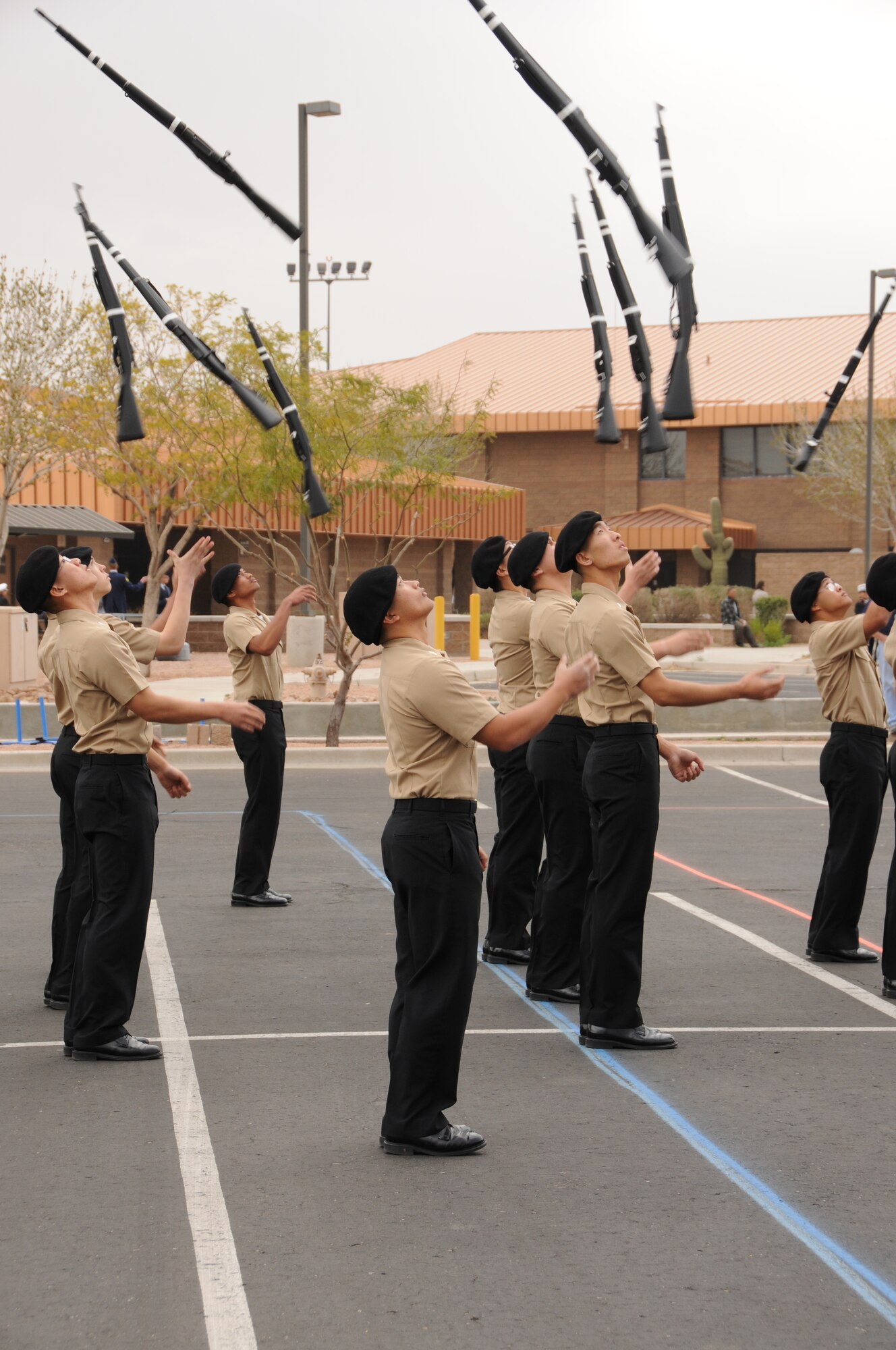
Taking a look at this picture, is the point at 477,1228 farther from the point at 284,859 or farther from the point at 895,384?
the point at 895,384

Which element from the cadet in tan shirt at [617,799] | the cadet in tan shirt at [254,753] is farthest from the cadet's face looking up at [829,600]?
the cadet in tan shirt at [254,753]

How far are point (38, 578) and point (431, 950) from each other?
8.12 ft

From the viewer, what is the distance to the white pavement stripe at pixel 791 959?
24.8 ft

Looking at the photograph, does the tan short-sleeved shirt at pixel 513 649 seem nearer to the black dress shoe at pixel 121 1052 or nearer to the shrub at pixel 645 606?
the black dress shoe at pixel 121 1052

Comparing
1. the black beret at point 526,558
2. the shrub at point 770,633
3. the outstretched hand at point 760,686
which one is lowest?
the shrub at point 770,633

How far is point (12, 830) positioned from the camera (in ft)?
43.0

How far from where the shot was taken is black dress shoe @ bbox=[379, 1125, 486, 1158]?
17.5ft

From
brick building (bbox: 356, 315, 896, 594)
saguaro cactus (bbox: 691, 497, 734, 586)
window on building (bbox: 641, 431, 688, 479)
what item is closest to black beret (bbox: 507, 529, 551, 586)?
saguaro cactus (bbox: 691, 497, 734, 586)

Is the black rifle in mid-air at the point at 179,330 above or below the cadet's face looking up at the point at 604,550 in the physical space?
above

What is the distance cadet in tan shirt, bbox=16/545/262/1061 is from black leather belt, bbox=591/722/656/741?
1708 mm

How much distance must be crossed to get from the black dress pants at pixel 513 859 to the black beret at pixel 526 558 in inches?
40.7

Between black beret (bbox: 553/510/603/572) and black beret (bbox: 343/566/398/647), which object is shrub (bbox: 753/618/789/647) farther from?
black beret (bbox: 343/566/398/647)

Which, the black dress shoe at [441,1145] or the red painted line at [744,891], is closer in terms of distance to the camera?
the black dress shoe at [441,1145]

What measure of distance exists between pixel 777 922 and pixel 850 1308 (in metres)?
5.43
